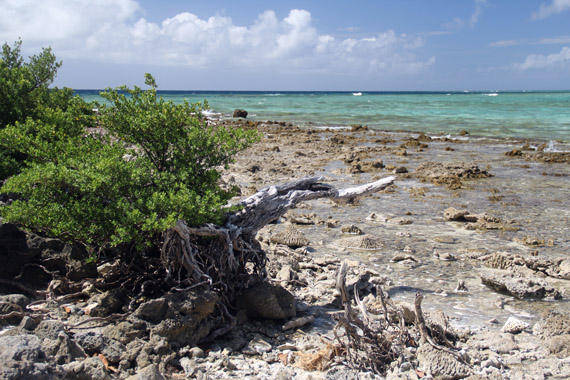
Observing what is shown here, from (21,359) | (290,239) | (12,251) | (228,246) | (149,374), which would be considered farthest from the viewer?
(290,239)

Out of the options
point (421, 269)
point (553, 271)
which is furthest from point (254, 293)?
point (553, 271)

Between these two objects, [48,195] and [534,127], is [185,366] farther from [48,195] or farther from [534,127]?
[534,127]

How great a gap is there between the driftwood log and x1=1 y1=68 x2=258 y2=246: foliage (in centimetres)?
21

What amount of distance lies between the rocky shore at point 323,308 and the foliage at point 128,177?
0.74m

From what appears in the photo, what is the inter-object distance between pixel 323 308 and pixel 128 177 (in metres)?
2.71

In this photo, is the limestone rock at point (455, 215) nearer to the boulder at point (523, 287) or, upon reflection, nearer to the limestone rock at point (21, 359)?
the boulder at point (523, 287)

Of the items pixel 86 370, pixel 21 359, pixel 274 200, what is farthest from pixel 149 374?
pixel 274 200

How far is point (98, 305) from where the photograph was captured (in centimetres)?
503

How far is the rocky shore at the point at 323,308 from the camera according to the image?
14.5 feet

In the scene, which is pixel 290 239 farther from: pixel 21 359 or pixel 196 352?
pixel 21 359

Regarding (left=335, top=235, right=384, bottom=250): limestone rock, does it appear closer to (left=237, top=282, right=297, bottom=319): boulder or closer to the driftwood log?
the driftwood log

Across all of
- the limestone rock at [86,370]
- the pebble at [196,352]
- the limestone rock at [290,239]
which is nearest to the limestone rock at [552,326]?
the pebble at [196,352]

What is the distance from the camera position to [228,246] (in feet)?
17.5

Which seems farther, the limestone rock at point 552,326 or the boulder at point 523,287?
the boulder at point 523,287
